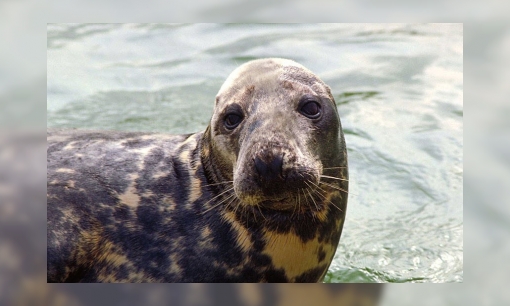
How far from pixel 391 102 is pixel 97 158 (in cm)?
227

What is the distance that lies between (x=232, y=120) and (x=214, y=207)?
1.37 ft

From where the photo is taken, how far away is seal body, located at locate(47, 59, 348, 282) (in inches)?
140

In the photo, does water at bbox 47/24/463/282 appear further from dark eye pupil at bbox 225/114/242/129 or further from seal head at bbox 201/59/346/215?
dark eye pupil at bbox 225/114/242/129

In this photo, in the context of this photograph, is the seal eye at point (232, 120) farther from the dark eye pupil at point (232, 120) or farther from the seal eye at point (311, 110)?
the seal eye at point (311, 110)

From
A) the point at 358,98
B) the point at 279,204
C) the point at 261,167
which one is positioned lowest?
the point at 358,98

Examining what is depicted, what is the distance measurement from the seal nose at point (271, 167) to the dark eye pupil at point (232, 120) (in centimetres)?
43

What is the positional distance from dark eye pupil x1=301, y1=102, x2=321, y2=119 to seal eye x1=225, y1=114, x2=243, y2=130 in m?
0.27

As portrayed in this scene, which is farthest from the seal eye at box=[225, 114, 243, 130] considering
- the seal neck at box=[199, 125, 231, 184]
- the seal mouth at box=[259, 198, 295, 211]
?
A: the seal mouth at box=[259, 198, 295, 211]

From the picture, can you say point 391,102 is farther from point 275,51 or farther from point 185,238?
point 185,238

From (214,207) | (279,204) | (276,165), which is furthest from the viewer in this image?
(214,207)

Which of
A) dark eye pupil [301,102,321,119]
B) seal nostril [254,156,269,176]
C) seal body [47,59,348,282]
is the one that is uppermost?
dark eye pupil [301,102,321,119]

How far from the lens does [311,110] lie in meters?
3.56

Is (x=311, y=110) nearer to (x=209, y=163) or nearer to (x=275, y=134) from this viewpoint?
(x=275, y=134)

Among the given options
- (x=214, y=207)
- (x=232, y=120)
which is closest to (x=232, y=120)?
(x=232, y=120)
